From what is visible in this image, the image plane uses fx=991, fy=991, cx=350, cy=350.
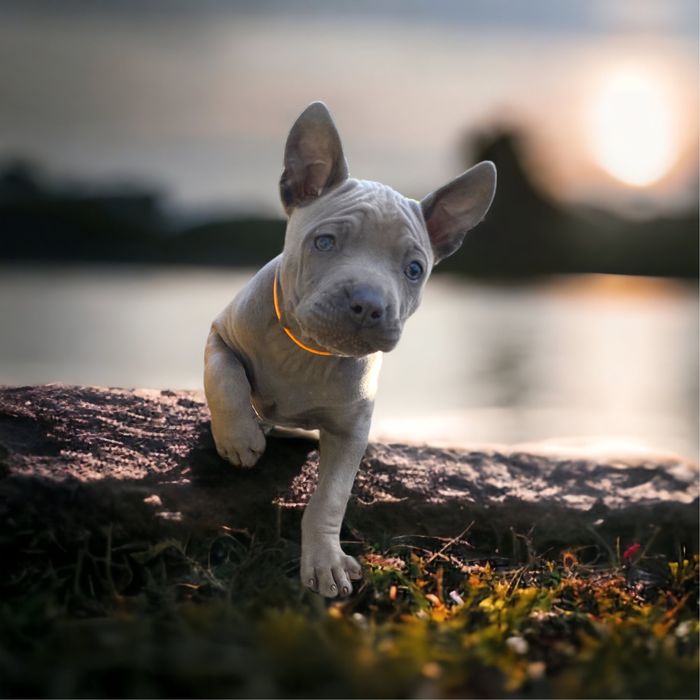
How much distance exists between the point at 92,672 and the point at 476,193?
7.38 ft

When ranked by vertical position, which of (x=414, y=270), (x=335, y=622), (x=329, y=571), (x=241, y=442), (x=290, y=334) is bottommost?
(x=329, y=571)

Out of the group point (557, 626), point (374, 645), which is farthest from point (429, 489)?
point (374, 645)

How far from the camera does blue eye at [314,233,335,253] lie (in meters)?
3.23

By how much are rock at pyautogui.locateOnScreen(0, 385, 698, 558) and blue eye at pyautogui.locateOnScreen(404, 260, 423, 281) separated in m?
0.95

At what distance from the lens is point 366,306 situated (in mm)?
3020

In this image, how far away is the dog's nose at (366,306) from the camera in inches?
119

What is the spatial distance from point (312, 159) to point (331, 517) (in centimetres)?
123

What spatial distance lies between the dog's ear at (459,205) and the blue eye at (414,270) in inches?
11.6

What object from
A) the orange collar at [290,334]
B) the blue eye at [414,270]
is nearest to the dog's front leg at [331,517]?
the orange collar at [290,334]

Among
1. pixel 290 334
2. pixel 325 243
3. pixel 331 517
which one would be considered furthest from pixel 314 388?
pixel 325 243

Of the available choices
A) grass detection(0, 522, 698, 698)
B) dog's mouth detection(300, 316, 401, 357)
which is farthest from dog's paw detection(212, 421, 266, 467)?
dog's mouth detection(300, 316, 401, 357)

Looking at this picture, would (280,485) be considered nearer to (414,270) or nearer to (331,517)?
(331,517)

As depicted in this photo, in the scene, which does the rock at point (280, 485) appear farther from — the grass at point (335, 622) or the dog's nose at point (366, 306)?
the dog's nose at point (366, 306)

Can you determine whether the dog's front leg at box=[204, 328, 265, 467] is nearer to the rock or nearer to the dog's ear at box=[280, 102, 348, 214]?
the rock
